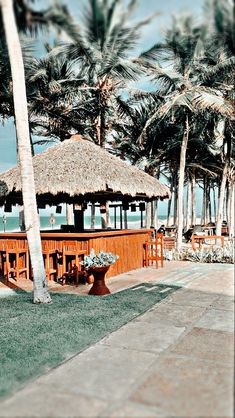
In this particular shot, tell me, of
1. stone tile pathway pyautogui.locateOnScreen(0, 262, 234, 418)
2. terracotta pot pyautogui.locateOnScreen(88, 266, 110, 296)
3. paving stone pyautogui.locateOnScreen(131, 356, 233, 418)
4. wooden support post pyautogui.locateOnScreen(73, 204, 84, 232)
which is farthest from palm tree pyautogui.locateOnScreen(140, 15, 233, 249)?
paving stone pyautogui.locateOnScreen(131, 356, 233, 418)

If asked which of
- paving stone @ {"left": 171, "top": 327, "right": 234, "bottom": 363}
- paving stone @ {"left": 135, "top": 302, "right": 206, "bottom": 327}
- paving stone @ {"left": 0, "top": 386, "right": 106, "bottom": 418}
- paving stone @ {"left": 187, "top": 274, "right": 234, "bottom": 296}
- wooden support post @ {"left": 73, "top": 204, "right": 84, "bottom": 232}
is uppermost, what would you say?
wooden support post @ {"left": 73, "top": 204, "right": 84, "bottom": 232}

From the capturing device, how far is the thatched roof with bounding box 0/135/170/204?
9.00m

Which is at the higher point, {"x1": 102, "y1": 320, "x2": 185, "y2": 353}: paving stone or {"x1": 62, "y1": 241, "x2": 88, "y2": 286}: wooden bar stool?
{"x1": 62, "y1": 241, "x2": 88, "y2": 286}: wooden bar stool

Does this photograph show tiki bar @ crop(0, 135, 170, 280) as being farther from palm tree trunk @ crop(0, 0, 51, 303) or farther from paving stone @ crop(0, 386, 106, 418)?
paving stone @ crop(0, 386, 106, 418)

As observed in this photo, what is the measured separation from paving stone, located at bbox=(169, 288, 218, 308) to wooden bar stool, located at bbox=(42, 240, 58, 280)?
10.7 ft

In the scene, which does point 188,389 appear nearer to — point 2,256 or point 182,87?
point 2,256

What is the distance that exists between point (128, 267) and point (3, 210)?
5.05 m

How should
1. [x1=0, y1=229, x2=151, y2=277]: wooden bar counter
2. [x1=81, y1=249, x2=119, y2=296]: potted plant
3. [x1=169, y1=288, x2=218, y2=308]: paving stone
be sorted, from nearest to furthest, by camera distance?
[x1=169, y1=288, x2=218, y2=308]: paving stone, [x1=81, y1=249, x2=119, y2=296]: potted plant, [x1=0, y1=229, x2=151, y2=277]: wooden bar counter

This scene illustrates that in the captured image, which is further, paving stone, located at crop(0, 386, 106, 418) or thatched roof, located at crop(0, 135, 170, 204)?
thatched roof, located at crop(0, 135, 170, 204)

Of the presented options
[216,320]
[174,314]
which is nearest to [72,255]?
[174,314]

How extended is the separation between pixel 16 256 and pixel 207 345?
6089 mm

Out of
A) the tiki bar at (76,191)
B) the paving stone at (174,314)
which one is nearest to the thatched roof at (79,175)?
the tiki bar at (76,191)

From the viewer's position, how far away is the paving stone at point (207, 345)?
139 inches

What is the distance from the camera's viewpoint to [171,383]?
9.57 feet
